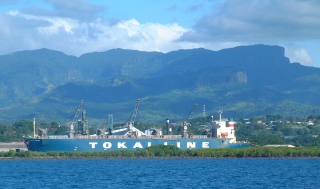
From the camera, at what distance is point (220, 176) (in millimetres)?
67875

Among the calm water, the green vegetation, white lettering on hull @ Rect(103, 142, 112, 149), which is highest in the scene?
white lettering on hull @ Rect(103, 142, 112, 149)

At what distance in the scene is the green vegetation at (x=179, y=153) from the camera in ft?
336

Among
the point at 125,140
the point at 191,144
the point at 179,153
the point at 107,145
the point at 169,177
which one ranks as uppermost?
the point at 125,140

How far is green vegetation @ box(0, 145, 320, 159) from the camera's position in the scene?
102500 millimetres

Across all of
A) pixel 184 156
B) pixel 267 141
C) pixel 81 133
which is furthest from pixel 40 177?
pixel 267 141

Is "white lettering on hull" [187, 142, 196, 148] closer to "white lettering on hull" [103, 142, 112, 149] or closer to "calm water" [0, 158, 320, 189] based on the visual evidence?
"white lettering on hull" [103, 142, 112, 149]

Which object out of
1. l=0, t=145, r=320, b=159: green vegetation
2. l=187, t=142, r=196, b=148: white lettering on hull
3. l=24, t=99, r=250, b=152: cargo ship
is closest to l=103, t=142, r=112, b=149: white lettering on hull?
l=24, t=99, r=250, b=152: cargo ship

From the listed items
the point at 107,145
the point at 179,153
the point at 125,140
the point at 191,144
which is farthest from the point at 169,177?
the point at 191,144

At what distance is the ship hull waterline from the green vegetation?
4495 millimetres

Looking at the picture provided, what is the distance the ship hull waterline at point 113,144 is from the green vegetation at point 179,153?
4.49m

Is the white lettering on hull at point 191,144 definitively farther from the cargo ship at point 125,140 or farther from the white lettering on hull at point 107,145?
the white lettering on hull at point 107,145

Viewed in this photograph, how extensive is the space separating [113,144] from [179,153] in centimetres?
1389

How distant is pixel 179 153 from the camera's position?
349ft

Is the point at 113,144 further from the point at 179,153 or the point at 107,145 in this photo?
the point at 179,153
